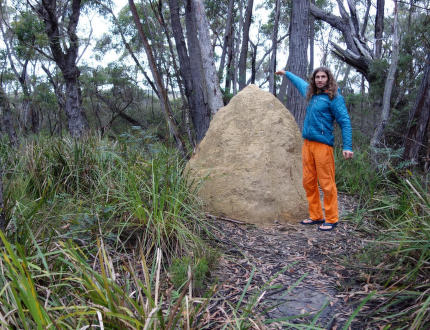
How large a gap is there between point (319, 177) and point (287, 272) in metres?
1.28

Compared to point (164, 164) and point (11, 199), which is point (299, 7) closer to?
point (164, 164)

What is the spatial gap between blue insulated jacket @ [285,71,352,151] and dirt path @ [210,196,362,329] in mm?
995

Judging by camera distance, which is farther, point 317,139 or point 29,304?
point 317,139

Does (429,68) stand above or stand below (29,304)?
A: above

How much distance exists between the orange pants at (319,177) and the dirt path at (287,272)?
21 cm

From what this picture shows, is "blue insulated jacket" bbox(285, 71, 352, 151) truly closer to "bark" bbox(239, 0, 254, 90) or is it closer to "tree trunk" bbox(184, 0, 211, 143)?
"tree trunk" bbox(184, 0, 211, 143)

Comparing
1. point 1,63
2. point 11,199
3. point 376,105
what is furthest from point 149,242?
point 1,63

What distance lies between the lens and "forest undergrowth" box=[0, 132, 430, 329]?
1792mm

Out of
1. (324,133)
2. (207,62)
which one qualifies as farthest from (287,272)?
(207,62)

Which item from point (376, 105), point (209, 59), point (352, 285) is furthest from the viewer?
point (376, 105)

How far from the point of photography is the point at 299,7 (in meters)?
7.54

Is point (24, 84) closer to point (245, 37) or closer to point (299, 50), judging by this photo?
point (245, 37)

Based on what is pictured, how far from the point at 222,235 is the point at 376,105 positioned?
9.08m

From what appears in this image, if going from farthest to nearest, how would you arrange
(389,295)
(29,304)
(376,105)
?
1. (376,105)
2. (389,295)
3. (29,304)
